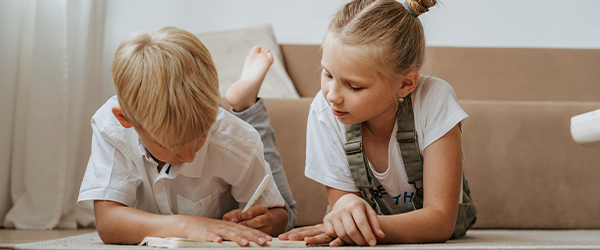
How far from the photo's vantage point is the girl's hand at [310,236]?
0.65 meters

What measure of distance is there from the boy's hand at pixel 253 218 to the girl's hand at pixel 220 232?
6 centimetres

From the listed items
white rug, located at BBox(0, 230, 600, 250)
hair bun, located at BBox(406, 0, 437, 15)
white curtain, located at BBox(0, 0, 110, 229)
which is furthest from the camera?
white curtain, located at BBox(0, 0, 110, 229)

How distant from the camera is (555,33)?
1957mm

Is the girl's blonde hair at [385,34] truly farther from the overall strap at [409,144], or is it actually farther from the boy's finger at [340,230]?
the boy's finger at [340,230]

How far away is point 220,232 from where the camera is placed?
638 millimetres

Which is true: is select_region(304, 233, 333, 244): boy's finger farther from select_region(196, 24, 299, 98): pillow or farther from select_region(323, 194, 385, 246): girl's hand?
select_region(196, 24, 299, 98): pillow

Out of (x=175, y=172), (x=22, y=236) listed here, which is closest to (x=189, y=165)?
(x=175, y=172)

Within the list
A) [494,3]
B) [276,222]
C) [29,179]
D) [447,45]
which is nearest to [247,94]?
[276,222]

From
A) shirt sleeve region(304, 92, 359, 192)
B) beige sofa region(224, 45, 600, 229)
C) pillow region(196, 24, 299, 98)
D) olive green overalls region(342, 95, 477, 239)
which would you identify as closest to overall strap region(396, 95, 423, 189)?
olive green overalls region(342, 95, 477, 239)

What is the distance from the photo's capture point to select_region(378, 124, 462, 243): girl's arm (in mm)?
678

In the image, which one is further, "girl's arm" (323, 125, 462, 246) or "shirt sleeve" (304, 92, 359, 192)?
"shirt sleeve" (304, 92, 359, 192)

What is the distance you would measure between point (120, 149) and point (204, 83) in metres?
0.22

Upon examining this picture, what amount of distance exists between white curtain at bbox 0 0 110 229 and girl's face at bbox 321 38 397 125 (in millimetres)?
822

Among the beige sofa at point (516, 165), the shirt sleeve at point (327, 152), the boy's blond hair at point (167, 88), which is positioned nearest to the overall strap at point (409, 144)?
the shirt sleeve at point (327, 152)
